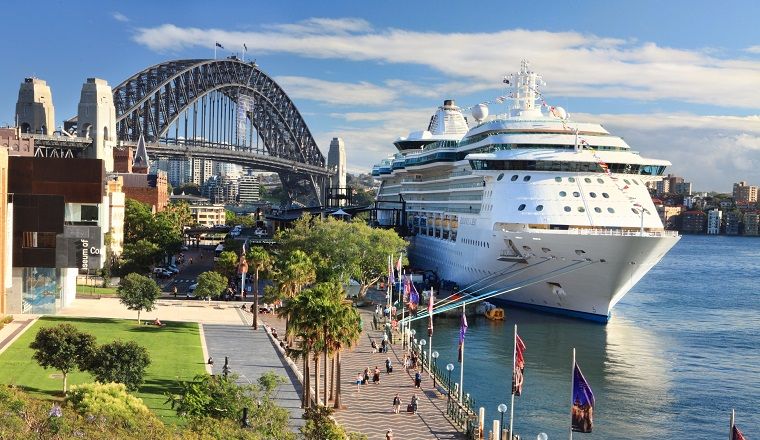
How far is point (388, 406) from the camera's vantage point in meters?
36.8

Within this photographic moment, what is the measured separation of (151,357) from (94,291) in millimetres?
29781

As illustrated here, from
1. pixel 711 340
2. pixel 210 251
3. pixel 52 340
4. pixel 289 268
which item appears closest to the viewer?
pixel 52 340

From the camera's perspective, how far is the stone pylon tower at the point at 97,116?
336 ft

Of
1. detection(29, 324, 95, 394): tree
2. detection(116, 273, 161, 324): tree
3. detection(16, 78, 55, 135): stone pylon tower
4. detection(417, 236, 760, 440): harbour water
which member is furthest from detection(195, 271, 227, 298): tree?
detection(16, 78, 55, 135): stone pylon tower

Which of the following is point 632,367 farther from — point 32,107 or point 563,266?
point 32,107

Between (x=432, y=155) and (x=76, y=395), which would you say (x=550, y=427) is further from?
(x=432, y=155)

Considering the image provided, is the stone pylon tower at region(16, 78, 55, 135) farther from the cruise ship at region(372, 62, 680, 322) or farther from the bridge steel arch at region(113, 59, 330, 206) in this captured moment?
the cruise ship at region(372, 62, 680, 322)

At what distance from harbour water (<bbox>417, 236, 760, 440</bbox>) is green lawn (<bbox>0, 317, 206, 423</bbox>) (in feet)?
44.1

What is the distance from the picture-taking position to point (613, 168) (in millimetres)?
64125

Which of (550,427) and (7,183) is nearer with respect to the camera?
(550,427)

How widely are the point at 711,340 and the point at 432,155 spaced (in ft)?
110

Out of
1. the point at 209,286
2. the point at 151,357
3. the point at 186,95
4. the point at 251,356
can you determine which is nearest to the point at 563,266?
the point at 209,286

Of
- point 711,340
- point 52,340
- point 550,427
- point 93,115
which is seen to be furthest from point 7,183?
point 93,115

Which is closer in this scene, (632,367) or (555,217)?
(632,367)
